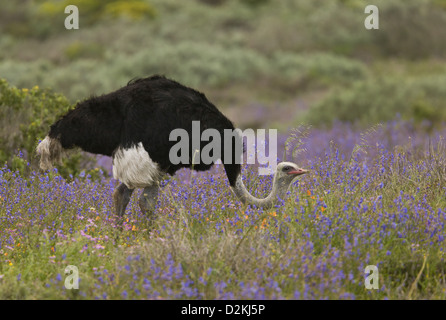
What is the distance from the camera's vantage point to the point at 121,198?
5953 millimetres

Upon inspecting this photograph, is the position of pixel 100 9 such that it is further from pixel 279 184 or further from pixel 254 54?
pixel 279 184

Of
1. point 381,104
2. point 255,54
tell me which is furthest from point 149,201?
point 255,54

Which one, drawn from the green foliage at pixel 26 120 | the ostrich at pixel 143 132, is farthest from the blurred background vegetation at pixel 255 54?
the ostrich at pixel 143 132

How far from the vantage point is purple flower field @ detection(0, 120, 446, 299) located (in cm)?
428

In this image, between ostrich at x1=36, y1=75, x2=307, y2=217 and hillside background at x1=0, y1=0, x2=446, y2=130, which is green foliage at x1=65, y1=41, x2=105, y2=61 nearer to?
hillside background at x1=0, y1=0, x2=446, y2=130

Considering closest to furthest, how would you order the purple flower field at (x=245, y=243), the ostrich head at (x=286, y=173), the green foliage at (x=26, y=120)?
the purple flower field at (x=245, y=243) < the ostrich head at (x=286, y=173) < the green foliage at (x=26, y=120)

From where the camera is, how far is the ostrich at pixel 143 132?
5.45 m

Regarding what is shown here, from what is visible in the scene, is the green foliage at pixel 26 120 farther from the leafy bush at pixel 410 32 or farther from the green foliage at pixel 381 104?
the leafy bush at pixel 410 32

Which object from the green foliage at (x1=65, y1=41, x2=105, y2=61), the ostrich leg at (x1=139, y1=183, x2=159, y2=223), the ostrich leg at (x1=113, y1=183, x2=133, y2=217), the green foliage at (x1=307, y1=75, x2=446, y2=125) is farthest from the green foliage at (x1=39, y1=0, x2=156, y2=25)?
the ostrich leg at (x1=139, y1=183, x2=159, y2=223)

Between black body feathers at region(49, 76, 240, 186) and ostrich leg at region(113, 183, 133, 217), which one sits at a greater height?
black body feathers at region(49, 76, 240, 186)

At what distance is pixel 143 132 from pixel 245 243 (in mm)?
1370

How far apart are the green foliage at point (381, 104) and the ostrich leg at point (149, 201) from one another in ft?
29.0

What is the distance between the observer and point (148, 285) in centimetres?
407

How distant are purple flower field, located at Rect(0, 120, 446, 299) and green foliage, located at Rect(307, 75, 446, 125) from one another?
8.60 metres
